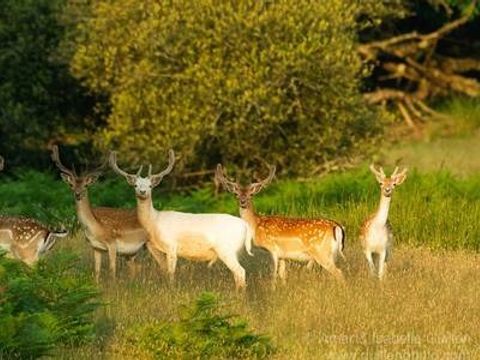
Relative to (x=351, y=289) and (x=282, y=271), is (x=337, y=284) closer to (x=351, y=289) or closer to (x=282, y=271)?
(x=351, y=289)

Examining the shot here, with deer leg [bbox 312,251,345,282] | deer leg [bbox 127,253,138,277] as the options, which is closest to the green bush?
deer leg [bbox 127,253,138,277]

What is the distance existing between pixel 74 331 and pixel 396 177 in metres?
3.96

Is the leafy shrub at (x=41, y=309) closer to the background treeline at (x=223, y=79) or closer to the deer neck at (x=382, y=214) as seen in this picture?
the deer neck at (x=382, y=214)

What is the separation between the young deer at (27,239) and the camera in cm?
1247

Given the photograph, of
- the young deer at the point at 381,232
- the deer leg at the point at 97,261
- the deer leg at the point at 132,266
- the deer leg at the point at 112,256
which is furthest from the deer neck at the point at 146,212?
the young deer at the point at 381,232

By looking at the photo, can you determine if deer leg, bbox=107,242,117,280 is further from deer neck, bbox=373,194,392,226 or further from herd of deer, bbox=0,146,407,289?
deer neck, bbox=373,194,392,226

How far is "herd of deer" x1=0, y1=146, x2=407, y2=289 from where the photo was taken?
12555 mm

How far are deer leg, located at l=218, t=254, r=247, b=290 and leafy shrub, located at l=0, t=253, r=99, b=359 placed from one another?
1.90m

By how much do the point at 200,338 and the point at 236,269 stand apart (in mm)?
2514

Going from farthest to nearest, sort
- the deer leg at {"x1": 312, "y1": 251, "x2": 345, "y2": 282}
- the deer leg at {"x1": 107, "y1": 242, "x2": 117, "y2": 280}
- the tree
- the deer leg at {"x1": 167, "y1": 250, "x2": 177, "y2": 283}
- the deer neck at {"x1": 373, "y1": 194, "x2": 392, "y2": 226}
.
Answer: the tree → the deer leg at {"x1": 107, "y1": 242, "x2": 117, "y2": 280} → the deer neck at {"x1": 373, "y1": 194, "x2": 392, "y2": 226} → the deer leg at {"x1": 312, "y1": 251, "x2": 345, "y2": 282} → the deer leg at {"x1": 167, "y1": 250, "x2": 177, "y2": 283}

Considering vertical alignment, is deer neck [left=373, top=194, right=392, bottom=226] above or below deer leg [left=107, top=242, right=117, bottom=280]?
above

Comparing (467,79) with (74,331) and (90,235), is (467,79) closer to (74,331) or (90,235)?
(90,235)

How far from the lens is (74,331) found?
1021 centimetres

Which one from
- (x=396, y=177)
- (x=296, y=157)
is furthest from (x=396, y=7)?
(x=396, y=177)
